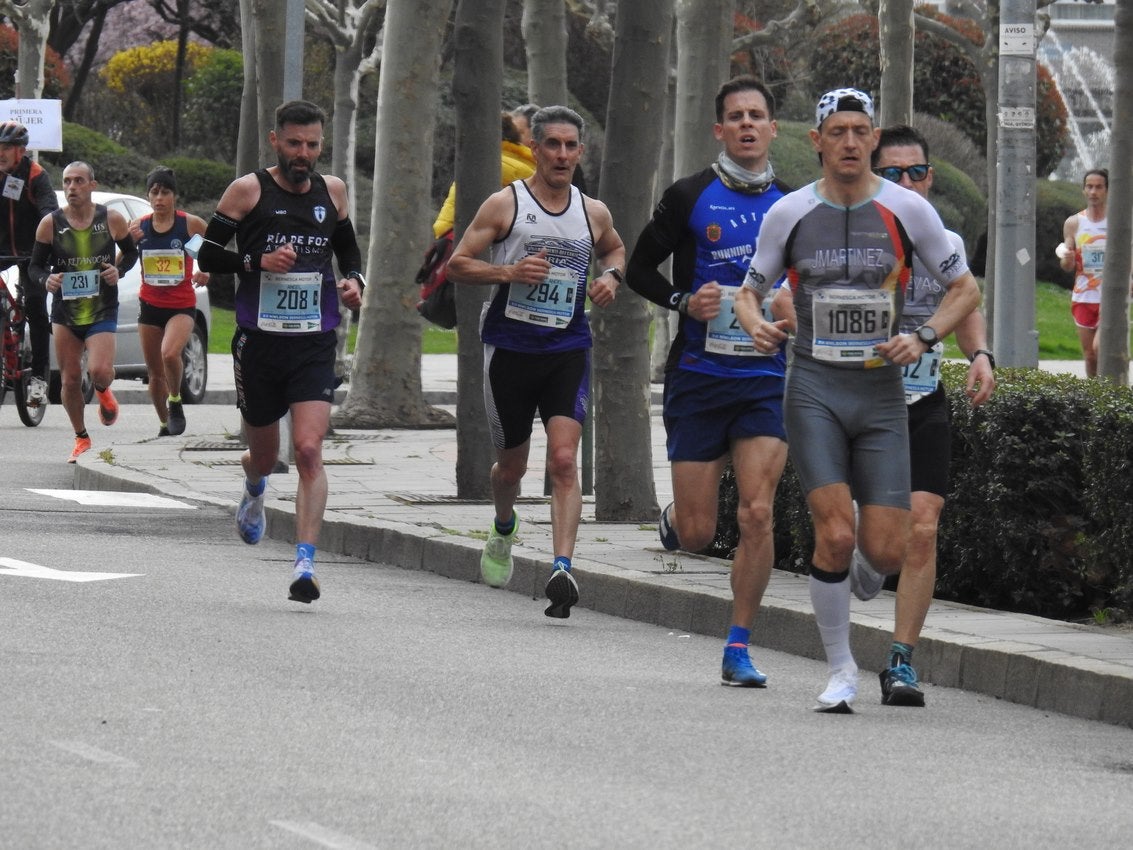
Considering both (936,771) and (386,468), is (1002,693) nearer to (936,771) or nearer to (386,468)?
(936,771)

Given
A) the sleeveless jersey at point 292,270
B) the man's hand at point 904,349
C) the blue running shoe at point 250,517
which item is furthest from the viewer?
the blue running shoe at point 250,517

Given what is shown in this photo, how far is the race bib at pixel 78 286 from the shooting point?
16734 mm

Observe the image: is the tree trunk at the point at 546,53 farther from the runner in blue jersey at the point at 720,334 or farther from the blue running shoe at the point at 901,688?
the blue running shoe at the point at 901,688

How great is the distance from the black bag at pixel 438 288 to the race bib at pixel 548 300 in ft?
10.1

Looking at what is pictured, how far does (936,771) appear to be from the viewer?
6.73 metres

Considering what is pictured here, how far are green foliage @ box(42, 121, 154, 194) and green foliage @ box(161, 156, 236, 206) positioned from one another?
521 millimetres

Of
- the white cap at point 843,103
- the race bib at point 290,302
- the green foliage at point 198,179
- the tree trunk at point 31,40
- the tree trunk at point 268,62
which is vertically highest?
the tree trunk at point 31,40

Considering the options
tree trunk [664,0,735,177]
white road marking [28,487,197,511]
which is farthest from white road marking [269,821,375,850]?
tree trunk [664,0,735,177]

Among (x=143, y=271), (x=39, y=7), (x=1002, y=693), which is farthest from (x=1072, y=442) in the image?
(x=39, y=7)

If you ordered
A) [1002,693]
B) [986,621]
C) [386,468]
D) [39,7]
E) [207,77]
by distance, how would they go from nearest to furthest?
[1002,693] → [986,621] → [386,468] → [39,7] → [207,77]

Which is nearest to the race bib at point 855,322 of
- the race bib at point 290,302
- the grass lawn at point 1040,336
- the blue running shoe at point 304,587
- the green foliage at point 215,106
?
the blue running shoe at point 304,587

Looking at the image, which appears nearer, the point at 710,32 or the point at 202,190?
the point at 710,32

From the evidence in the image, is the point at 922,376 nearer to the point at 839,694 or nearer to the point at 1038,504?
the point at 839,694

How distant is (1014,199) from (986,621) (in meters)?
3.67
